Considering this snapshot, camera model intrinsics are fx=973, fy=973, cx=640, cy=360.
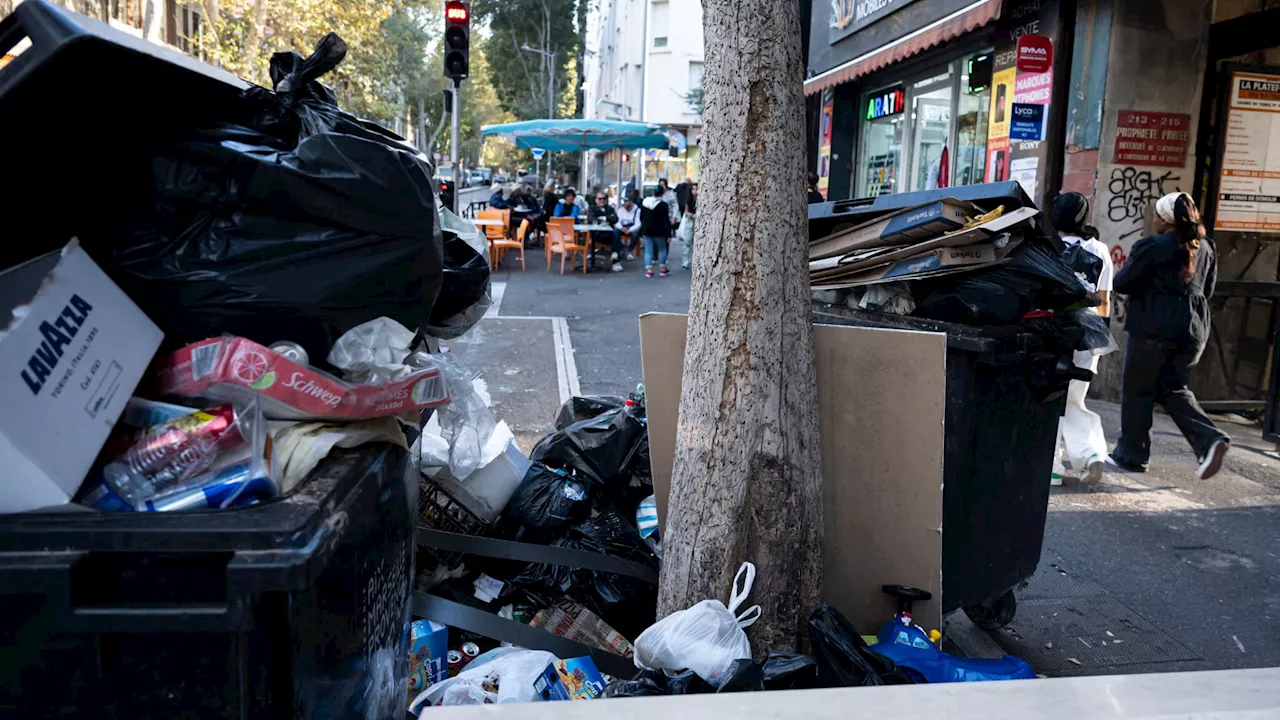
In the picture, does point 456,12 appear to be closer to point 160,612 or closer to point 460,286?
point 460,286

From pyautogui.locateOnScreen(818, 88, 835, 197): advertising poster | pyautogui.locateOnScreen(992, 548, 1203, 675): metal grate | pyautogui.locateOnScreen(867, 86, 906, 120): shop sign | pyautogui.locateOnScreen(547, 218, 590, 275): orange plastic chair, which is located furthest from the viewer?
pyautogui.locateOnScreen(547, 218, 590, 275): orange plastic chair

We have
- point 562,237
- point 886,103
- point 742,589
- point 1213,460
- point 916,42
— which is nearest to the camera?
point 742,589

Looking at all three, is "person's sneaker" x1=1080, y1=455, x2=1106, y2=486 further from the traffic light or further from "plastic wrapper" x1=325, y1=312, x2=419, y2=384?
the traffic light

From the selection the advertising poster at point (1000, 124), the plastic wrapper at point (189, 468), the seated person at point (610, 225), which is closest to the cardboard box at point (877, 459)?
the plastic wrapper at point (189, 468)

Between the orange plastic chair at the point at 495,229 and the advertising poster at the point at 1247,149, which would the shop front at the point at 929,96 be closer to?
the advertising poster at the point at 1247,149

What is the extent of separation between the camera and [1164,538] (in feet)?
16.9

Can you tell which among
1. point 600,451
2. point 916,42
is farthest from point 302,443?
point 916,42

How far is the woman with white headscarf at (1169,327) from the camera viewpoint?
6.11m

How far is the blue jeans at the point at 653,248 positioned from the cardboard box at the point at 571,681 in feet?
47.2

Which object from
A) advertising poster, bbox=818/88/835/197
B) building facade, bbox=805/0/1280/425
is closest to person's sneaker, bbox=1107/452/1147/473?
building facade, bbox=805/0/1280/425

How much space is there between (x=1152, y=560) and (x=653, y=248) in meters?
12.9

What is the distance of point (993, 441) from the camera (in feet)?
11.6

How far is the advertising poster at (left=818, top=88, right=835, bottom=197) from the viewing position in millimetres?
14906

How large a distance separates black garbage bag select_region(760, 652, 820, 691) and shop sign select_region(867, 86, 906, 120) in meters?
11.5
